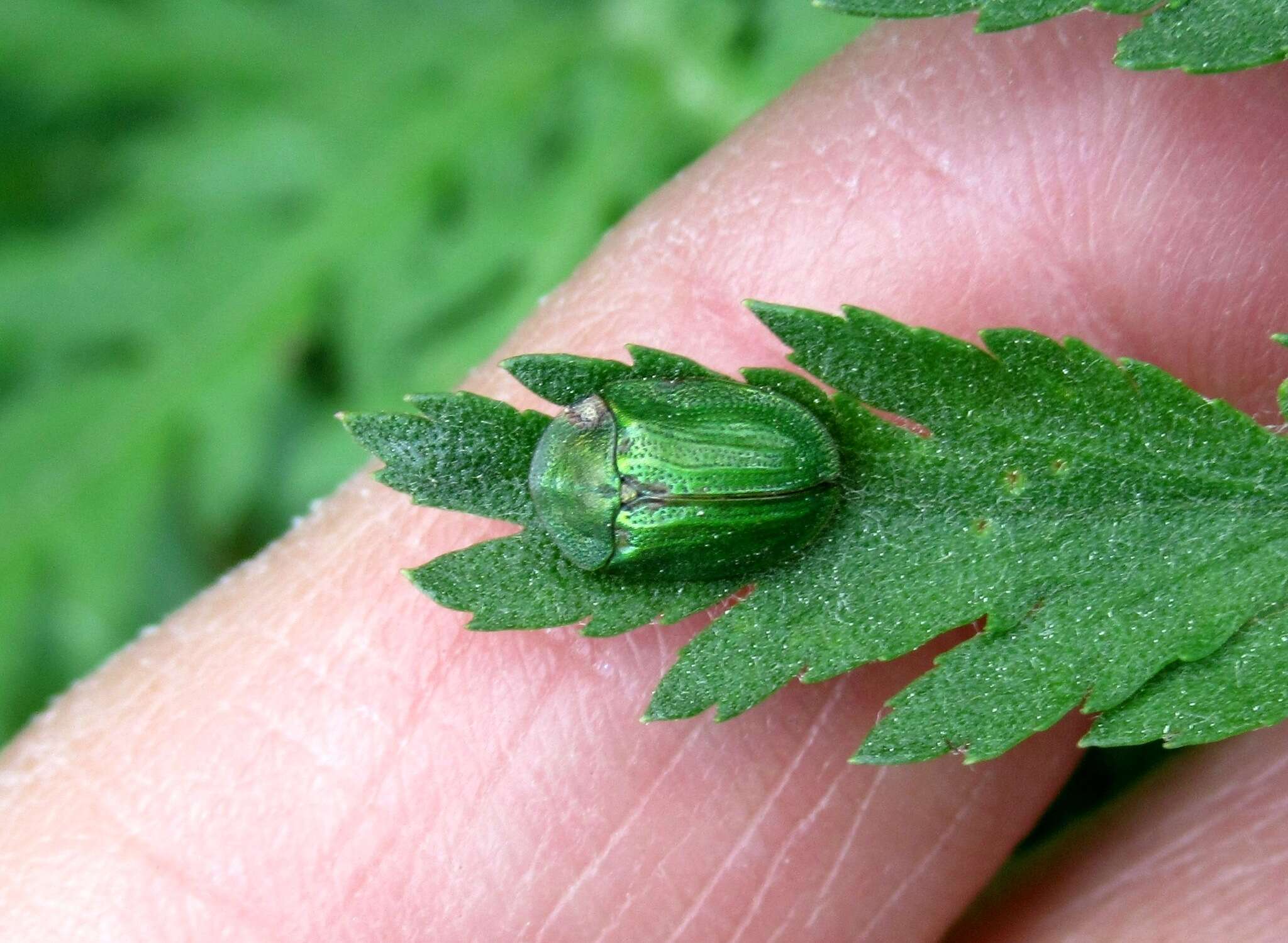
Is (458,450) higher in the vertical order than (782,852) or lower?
higher

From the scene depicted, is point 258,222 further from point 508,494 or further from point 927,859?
point 927,859

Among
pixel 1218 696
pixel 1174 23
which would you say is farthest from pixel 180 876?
pixel 1174 23

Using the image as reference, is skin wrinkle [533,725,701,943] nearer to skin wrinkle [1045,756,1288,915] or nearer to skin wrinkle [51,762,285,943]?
skin wrinkle [51,762,285,943]

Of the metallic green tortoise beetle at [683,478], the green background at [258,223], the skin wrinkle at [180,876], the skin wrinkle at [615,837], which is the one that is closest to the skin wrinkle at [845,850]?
the skin wrinkle at [615,837]

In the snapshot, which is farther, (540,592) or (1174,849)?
(1174,849)

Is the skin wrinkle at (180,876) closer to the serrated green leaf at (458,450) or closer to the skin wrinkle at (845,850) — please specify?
the serrated green leaf at (458,450)

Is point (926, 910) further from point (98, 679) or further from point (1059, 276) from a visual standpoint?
point (98, 679)
